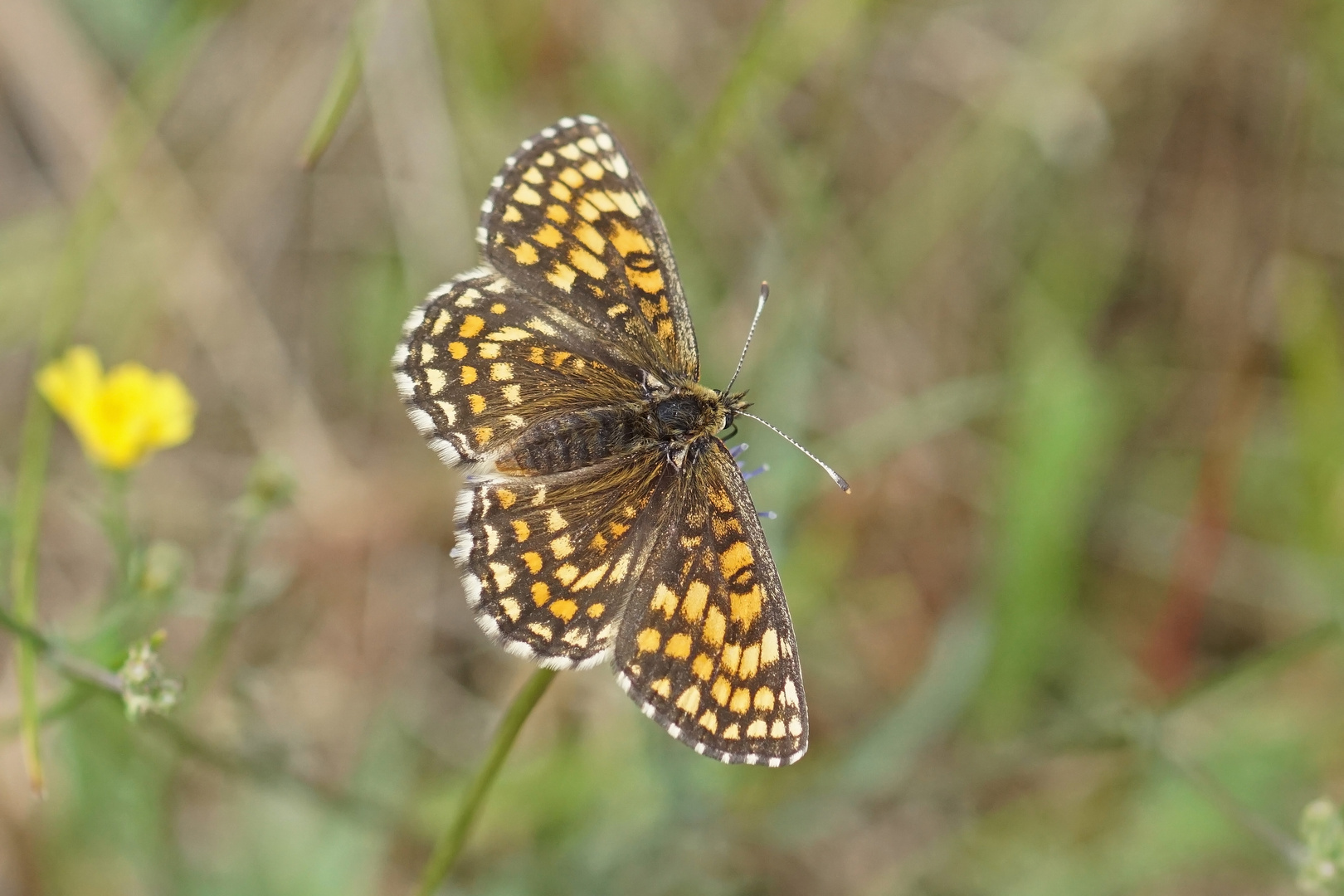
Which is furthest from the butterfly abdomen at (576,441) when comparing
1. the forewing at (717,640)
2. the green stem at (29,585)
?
the green stem at (29,585)

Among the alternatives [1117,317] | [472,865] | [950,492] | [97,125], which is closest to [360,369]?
[97,125]

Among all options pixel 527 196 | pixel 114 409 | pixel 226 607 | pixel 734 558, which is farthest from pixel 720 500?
pixel 114 409

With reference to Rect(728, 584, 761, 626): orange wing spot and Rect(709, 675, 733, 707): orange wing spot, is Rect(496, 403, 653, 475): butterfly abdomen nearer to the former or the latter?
Rect(728, 584, 761, 626): orange wing spot

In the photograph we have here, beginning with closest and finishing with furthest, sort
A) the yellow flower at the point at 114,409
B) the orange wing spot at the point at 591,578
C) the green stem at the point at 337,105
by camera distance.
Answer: the orange wing spot at the point at 591,578, the green stem at the point at 337,105, the yellow flower at the point at 114,409

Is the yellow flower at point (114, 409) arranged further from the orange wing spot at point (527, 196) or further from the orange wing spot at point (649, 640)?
the orange wing spot at point (649, 640)

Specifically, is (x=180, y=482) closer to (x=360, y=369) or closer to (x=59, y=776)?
(x=360, y=369)
